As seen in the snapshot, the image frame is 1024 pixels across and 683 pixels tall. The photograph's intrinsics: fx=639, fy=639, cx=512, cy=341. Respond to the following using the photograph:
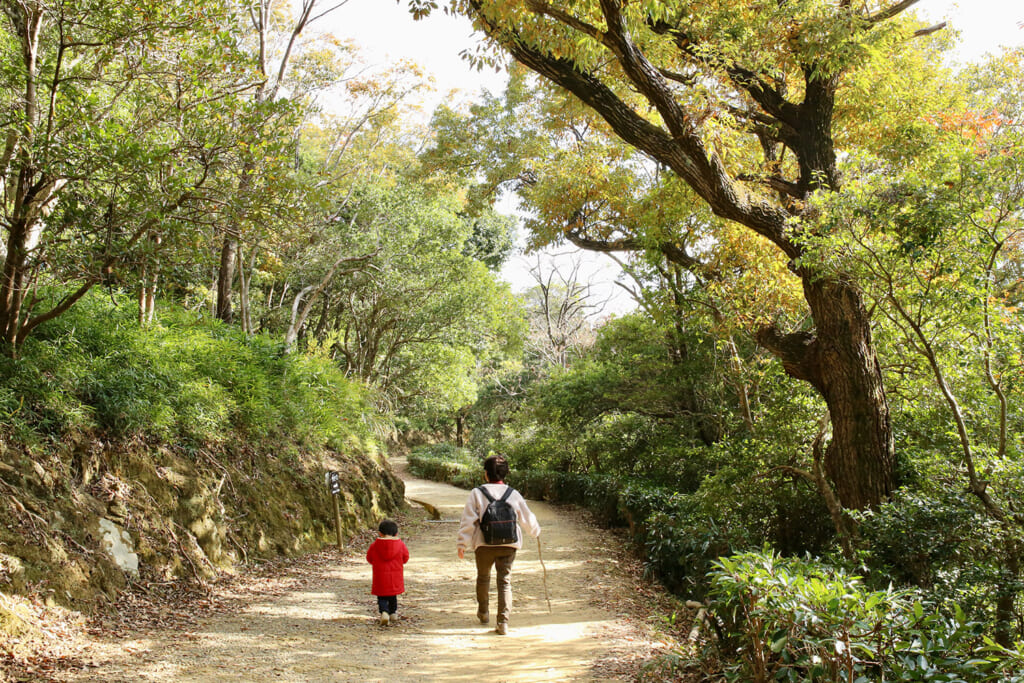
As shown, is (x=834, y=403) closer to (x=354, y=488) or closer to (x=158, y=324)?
(x=354, y=488)

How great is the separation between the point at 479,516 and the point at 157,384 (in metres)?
4.22

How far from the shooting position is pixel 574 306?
3216 cm

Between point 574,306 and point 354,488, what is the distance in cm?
2226

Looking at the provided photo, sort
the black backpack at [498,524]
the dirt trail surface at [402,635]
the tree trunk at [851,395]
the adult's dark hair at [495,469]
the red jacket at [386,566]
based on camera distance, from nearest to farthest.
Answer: the dirt trail surface at [402,635]
the black backpack at [498,524]
the adult's dark hair at [495,469]
the red jacket at [386,566]
the tree trunk at [851,395]

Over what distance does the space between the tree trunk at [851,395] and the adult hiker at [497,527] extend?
344cm

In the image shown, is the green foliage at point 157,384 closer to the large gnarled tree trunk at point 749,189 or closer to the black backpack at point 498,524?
the black backpack at point 498,524

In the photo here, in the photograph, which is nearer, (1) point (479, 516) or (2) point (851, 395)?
(1) point (479, 516)

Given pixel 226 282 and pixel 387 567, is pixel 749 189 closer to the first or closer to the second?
pixel 387 567

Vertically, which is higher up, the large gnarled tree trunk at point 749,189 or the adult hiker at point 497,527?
the large gnarled tree trunk at point 749,189

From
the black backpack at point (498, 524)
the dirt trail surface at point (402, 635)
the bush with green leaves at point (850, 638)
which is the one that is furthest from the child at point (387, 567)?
the bush with green leaves at point (850, 638)

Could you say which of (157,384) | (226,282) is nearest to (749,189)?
(157,384)

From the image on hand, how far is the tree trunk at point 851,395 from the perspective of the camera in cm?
647

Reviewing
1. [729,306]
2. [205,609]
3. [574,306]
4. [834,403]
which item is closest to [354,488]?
[205,609]

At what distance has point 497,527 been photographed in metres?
5.37
